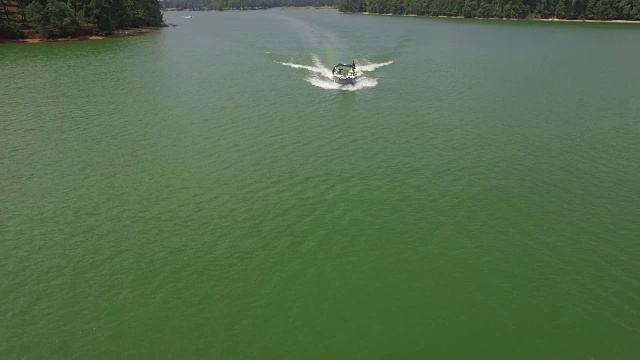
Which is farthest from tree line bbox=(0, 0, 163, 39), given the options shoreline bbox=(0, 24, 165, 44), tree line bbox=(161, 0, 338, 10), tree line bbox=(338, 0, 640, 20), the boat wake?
tree line bbox=(161, 0, 338, 10)

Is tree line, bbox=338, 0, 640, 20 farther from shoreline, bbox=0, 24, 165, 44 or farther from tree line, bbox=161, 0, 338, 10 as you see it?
tree line, bbox=161, 0, 338, 10

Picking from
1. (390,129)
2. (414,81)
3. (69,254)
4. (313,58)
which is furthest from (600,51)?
(69,254)

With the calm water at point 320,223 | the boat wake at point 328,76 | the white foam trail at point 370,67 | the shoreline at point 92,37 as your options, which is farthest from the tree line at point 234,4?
the calm water at point 320,223

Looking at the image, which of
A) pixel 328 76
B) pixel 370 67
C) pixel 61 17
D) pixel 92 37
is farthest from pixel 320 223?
pixel 92 37

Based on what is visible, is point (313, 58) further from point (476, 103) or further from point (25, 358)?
point (25, 358)

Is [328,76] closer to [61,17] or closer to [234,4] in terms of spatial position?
[61,17]

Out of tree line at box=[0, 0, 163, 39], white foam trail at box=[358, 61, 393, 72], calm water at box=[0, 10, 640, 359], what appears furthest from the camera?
tree line at box=[0, 0, 163, 39]
